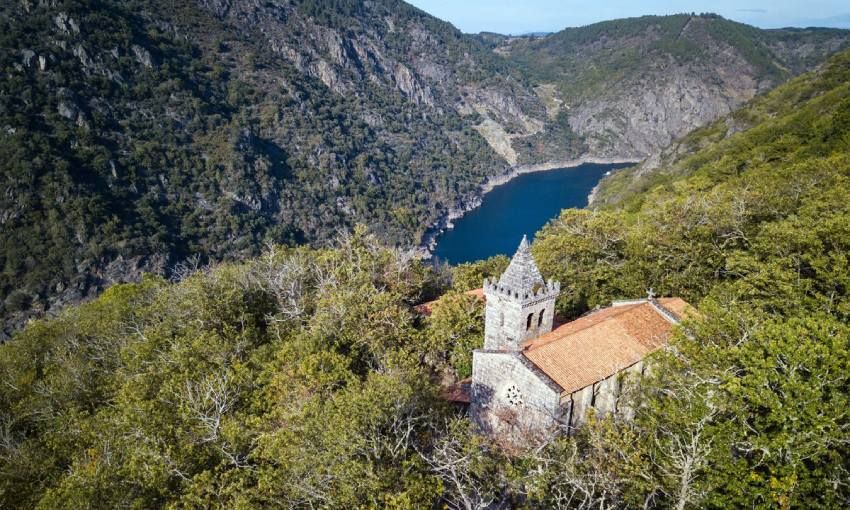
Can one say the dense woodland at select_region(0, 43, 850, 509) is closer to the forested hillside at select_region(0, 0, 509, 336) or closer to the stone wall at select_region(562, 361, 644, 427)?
the stone wall at select_region(562, 361, 644, 427)

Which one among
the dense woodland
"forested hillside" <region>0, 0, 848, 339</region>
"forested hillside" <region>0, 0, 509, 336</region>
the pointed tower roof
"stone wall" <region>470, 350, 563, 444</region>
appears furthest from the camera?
"forested hillside" <region>0, 0, 509, 336</region>

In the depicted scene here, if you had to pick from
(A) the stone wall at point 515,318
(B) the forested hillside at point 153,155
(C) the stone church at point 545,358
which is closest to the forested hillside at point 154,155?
(B) the forested hillside at point 153,155

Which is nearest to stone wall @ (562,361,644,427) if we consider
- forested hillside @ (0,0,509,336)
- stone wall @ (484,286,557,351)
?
stone wall @ (484,286,557,351)

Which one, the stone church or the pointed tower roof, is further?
the pointed tower roof

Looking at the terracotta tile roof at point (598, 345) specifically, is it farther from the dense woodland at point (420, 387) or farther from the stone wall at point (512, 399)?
the dense woodland at point (420, 387)

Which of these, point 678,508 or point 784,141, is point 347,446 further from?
point 784,141

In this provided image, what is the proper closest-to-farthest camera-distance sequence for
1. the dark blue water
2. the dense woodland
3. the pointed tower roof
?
the dense woodland < the pointed tower roof < the dark blue water
